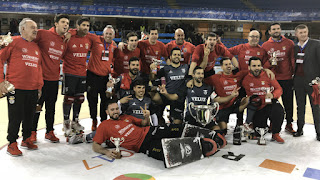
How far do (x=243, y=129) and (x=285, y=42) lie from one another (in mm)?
1921

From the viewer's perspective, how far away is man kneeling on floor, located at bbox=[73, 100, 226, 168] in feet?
11.2

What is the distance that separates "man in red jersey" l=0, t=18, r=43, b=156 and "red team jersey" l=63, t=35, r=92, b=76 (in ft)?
2.30

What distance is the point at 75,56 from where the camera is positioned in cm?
461

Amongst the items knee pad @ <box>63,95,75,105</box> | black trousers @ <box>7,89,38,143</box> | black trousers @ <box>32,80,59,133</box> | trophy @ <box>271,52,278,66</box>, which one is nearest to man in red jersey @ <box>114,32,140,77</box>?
knee pad @ <box>63,95,75,105</box>

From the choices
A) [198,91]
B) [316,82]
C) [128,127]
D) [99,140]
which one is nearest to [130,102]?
[128,127]

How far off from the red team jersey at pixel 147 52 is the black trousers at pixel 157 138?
66.6 inches

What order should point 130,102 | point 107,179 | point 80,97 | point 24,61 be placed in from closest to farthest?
point 107,179, point 24,61, point 130,102, point 80,97

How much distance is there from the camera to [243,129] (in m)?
4.45

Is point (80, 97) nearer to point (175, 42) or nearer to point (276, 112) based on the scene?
point (175, 42)

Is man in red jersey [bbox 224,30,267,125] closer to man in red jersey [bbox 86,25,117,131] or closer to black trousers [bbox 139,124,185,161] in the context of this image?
black trousers [bbox 139,124,185,161]

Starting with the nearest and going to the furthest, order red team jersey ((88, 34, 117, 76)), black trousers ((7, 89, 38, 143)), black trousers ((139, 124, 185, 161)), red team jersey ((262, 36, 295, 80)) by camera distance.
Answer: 1. black trousers ((139, 124, 185, 161))
2. black trousers ((7, 89, 38, 143))
3. red team jersey ((88, 34, 117, 76))
4. red team jersey ((262, 36, 295, 80))

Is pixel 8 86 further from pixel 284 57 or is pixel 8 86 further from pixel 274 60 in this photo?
pixel 284 57

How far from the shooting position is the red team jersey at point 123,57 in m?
5.13

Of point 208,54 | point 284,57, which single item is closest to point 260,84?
point 284,57
